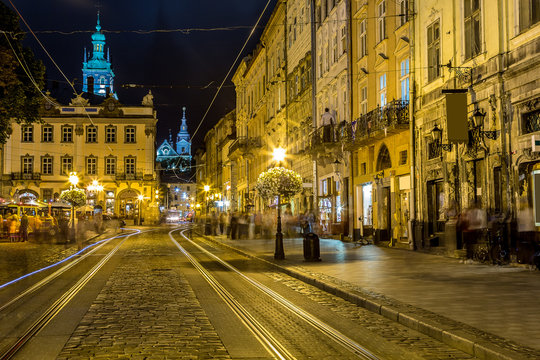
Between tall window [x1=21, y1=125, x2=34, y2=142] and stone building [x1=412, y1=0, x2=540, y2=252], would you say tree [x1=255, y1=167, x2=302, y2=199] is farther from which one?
tall window [x1=21, y1=125, x2=34, y2=142]

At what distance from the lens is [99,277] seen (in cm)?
1487

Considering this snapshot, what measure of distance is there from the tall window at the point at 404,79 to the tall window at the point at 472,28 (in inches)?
185

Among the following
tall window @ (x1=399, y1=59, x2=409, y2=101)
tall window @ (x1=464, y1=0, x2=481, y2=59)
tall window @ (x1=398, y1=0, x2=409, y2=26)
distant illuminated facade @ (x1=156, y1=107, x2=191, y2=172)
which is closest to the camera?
tall window @ (x1=464, y1=0, x2=481, y2=59)

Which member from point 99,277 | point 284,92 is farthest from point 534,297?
point 284,92

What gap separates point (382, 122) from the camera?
2383 centimetres

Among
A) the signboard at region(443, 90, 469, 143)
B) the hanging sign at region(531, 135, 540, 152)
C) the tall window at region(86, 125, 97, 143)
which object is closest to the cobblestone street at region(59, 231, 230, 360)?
the hanging sign at region(531, 135, 540, 152)

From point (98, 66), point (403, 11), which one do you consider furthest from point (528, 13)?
point (98, 66)

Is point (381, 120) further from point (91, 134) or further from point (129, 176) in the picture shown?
point (91, 134)

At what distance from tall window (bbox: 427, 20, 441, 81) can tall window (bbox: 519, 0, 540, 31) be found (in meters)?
4.92

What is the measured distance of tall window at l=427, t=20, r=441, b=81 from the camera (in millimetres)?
20781

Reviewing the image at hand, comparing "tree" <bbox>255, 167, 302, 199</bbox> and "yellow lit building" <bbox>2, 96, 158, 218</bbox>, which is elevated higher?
"yellow lit building" <bbox>2, 96, 158, 218</bbox>

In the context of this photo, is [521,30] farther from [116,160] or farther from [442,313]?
[116,160]

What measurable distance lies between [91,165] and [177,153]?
372 ft

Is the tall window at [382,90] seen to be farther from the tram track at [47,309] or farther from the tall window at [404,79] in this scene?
the tram track at [47,309]
